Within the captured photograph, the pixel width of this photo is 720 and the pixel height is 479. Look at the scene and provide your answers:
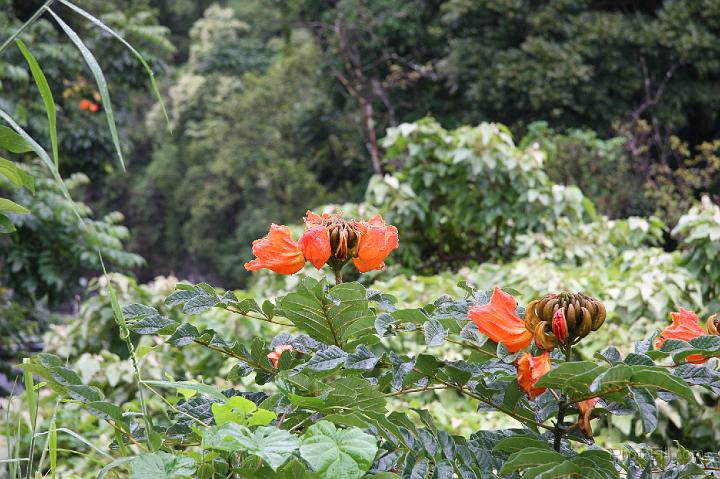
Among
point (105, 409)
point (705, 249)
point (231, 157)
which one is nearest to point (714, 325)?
point (105, 409)

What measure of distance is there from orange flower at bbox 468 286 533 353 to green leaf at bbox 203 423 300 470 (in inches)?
9.6

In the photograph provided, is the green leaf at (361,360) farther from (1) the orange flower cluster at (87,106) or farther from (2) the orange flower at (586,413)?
(1) the orange flower cluster at (87,106)

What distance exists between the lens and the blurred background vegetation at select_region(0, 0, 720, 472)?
10.7ft

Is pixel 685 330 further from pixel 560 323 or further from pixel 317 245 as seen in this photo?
pixel 317 245

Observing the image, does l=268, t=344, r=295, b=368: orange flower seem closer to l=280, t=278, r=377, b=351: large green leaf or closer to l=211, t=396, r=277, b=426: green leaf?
l=280, t=278, r=377, b=351: large green leaf

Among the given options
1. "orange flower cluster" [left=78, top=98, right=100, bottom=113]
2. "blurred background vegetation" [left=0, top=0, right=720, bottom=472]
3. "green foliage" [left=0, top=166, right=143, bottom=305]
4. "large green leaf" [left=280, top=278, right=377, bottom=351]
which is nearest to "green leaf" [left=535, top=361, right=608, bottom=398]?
"large green leaf" [left=280, top=278, right=377, bottom=351]

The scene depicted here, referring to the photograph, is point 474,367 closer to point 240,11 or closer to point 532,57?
point 532,57

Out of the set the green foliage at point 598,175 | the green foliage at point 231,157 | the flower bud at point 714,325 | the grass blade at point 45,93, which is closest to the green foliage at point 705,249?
the flower bud at point 714,325

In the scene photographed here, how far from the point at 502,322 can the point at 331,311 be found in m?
0.18

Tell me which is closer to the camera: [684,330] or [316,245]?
[684,330]

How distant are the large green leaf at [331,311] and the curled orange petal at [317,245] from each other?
96 millimetres

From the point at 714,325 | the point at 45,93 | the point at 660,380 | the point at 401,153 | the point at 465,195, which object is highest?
the point at 45,93

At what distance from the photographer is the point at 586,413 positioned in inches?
31.0

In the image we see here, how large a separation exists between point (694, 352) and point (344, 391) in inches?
12.7
